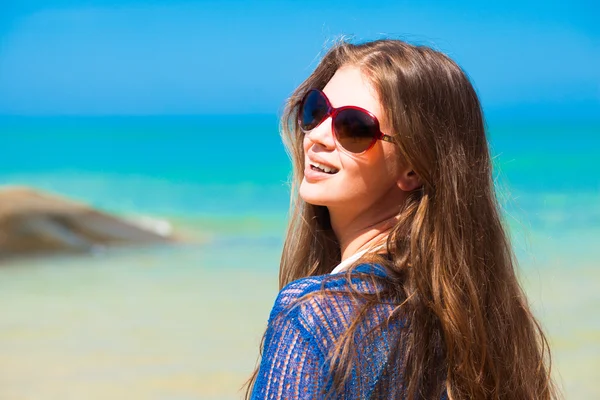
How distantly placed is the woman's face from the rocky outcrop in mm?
7364

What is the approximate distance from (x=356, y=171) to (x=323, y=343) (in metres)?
0.48

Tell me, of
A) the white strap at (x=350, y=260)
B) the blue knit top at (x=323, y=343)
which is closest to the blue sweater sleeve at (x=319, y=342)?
the blue knit top at (x=323, y=343)

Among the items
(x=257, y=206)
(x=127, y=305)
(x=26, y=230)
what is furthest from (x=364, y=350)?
(x=257, y=206)

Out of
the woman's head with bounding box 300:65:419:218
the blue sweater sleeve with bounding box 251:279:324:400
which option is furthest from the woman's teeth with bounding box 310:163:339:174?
the blue sweater sleeve with bounding box 251:279:324:400

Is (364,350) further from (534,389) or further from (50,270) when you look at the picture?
(50,270)

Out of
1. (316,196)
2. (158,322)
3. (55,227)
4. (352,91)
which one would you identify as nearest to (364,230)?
(316,196)

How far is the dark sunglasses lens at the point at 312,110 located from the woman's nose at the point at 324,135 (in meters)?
0.02

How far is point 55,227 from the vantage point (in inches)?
356

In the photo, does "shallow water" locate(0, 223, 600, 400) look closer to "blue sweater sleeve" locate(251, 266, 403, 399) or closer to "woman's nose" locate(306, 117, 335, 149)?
"woman's nose" locate(306, 117, 335, 149)

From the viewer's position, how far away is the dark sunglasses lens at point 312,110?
177 centimetres

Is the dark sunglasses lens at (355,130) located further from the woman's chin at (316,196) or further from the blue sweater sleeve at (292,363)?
the blue sweater sleeve at (292,363)

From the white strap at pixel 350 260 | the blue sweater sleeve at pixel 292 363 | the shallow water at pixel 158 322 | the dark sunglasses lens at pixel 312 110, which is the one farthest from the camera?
the shallow water at pixel 158 322

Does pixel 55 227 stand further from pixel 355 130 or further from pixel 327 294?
pixel 327 294

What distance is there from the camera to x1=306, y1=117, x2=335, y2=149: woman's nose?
175cm
